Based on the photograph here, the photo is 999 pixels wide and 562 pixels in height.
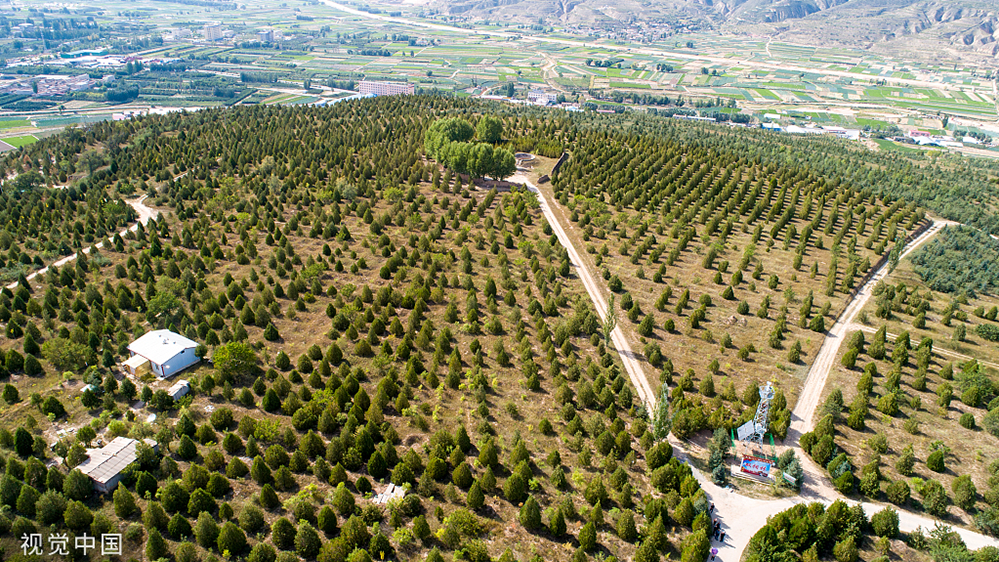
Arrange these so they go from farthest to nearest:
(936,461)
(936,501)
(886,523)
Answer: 1. (936,461)
2. (936,501)
3. (886,523)

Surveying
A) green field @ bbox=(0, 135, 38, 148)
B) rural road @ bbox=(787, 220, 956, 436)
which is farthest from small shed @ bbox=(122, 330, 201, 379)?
green field @ bbox=(0, 135, 38, 148)

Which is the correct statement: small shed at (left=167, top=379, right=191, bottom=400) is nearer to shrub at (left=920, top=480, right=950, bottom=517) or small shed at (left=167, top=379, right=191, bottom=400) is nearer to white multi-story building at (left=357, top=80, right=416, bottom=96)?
shrub at (left=920, top=480, right=950, bottom=517)

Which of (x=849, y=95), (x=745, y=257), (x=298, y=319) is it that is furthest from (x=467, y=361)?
(x=849, y=95)

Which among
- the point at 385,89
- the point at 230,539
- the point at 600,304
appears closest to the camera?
the point at 230,539

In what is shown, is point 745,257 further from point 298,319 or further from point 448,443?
point 298,319

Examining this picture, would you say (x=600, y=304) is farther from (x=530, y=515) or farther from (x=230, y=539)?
(x=230, y=539)

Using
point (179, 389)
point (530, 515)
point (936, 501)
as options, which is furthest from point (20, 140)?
point (936, 501)

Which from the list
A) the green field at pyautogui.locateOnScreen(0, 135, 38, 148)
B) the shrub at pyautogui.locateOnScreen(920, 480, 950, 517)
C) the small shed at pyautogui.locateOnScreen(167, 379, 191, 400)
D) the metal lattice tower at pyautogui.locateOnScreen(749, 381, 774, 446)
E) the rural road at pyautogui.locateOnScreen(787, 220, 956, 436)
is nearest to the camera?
the shrub at pyautogui.locateOnScreen(920, 480, 950, 517)

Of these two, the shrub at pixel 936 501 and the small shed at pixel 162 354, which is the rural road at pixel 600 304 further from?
the small shed at pixel 162 354
